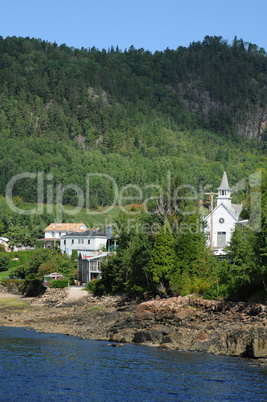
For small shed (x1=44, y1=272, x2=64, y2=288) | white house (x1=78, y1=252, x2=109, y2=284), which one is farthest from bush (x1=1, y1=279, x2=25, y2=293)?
white house (x1=78, y1=252, x2=109, y2=284)

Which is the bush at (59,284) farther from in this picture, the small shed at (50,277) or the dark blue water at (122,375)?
the dark blue water at (122,375)

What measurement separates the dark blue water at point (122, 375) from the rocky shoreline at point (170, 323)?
5.21 feet

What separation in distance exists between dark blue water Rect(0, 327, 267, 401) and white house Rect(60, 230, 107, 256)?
72768mm

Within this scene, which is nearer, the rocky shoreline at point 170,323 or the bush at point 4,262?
the rocky shoreline at point 170,323

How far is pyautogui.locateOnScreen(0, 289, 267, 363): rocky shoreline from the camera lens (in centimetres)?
4294

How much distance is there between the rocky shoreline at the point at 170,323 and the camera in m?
42.9

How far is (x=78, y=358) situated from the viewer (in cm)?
4219

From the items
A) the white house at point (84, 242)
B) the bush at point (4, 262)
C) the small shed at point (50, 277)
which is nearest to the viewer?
the small shed at point (50, 277)

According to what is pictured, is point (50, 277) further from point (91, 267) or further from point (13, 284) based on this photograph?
point (13, 284)

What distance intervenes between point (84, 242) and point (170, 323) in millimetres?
71967

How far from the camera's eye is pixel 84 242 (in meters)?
121

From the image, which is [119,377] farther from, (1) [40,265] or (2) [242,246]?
(1) [40,265]

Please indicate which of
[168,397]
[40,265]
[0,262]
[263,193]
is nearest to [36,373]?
[168,397]

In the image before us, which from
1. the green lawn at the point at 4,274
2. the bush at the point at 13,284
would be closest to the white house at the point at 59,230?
the green lawn at the point at 4,274
